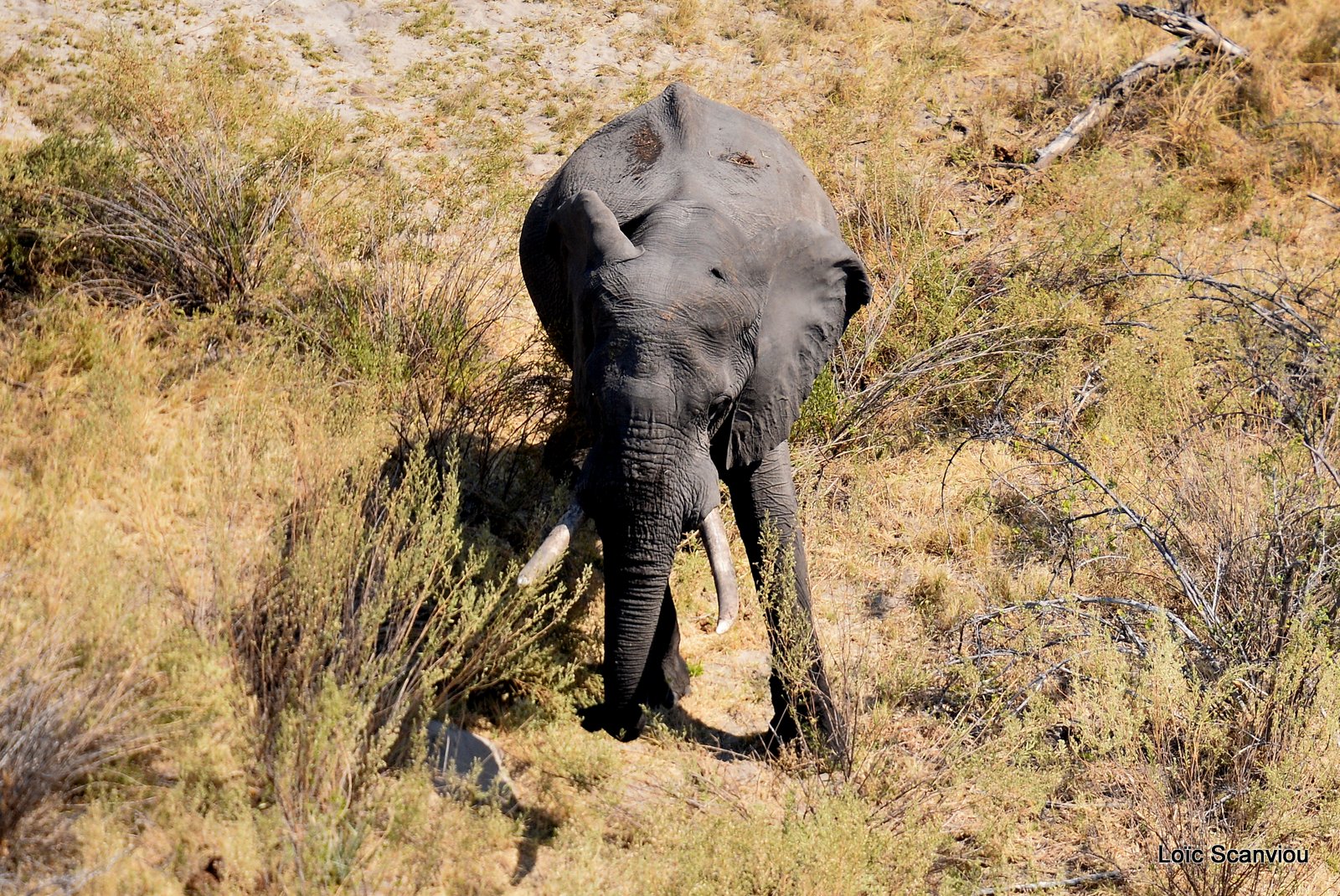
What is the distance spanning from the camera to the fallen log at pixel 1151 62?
11539 millimetres

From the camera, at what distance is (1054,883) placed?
15.1 ft

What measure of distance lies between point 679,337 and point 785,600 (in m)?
1.21

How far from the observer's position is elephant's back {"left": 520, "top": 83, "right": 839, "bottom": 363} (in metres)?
5.41

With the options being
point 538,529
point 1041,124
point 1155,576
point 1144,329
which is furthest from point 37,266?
point 1041,124

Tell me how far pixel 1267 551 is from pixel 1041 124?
24.2 feet

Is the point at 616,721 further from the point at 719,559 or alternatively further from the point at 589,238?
the point at 589,238

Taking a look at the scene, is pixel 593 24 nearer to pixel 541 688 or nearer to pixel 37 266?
pixel 37 266

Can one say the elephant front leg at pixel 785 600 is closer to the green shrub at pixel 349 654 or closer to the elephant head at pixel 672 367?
the elephant head at pixel 672 367

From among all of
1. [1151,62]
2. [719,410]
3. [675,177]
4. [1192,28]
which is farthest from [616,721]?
[1192,28]

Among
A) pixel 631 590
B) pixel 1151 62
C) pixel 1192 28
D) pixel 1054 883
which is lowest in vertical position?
pixel 1054 883

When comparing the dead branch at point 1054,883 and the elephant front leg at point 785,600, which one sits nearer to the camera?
the dead branch at point 1054,883

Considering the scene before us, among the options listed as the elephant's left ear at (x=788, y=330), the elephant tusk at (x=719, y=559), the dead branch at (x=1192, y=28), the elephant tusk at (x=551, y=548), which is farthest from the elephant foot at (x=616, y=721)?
the dead branch at (x=1192, y=28)

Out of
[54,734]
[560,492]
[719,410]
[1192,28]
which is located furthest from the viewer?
[1192,28]

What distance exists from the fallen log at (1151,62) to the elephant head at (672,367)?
22.4 feet
